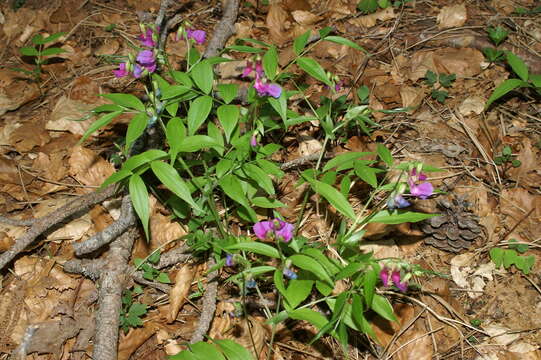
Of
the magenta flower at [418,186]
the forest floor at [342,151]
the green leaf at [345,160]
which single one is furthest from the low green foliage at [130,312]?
the magenta flower at [418,186]

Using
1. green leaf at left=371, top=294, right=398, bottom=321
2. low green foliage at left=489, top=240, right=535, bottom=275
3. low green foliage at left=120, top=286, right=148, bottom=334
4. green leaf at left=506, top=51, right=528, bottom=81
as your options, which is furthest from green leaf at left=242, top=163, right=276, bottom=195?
green leaf at left=506, top=51, right=528, bottom=81

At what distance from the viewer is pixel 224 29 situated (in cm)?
377

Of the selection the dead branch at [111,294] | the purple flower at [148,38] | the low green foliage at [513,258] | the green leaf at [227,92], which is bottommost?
the low green foliage at [513,258]

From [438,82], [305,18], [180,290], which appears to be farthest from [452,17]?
[180,290]

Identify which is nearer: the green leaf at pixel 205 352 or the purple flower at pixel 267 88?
the green leaf at pixel 205 352

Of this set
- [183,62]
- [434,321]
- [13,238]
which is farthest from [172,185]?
[183,62]

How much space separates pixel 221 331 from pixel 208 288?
237 mm

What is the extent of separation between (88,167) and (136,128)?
1029 mm

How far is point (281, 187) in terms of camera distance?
118 inches

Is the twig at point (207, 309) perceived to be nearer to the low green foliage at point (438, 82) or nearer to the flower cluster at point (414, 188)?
the flower cluster at point (414, 188)

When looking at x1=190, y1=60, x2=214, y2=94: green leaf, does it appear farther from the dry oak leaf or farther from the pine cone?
the pine cone

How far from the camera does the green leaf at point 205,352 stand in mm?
2016

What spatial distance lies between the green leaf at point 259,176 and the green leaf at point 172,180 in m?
0.34

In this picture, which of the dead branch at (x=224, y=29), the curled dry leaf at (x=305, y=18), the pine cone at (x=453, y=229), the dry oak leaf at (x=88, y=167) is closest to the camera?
the pine cone at (x=453, y=229)
